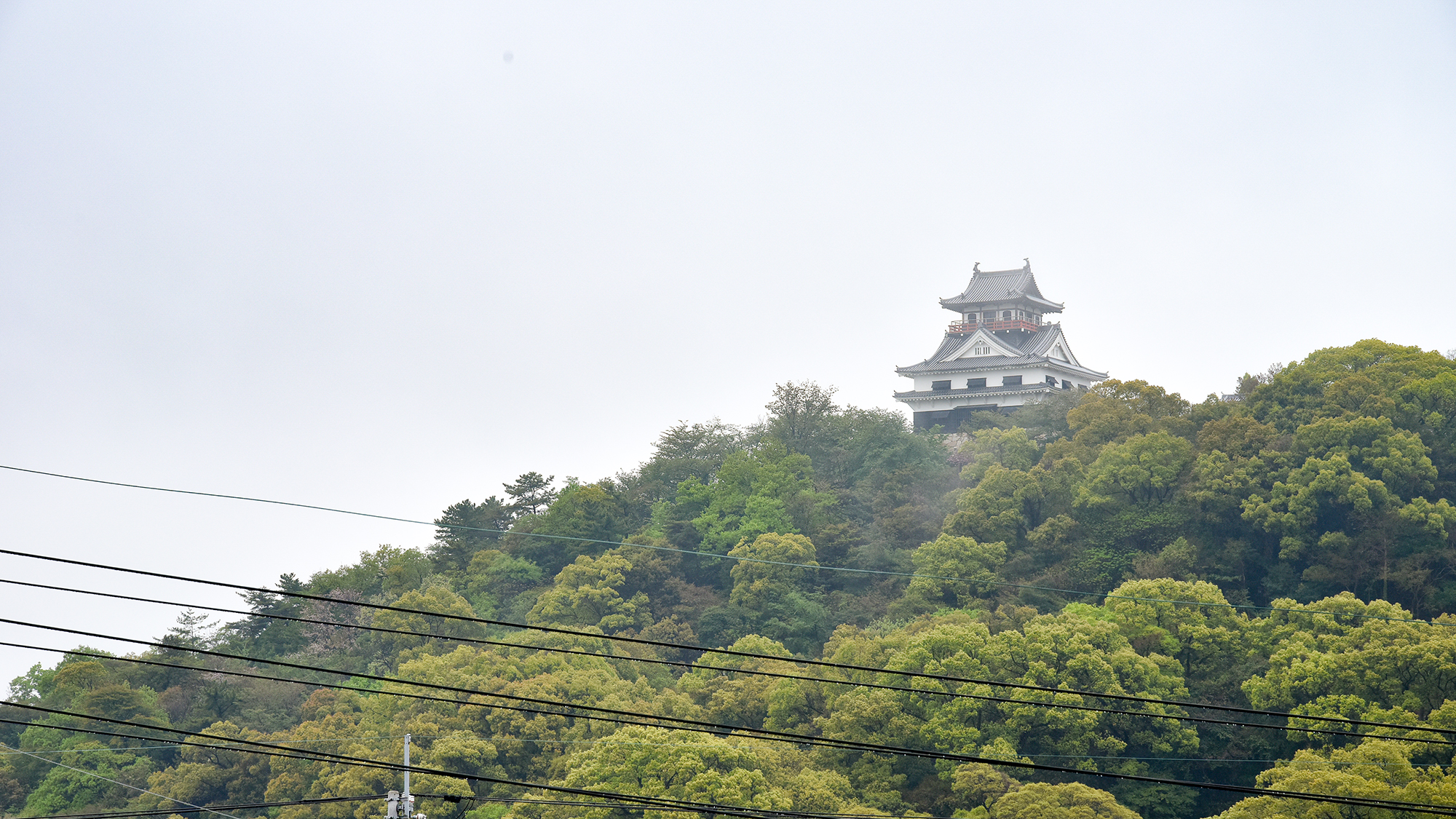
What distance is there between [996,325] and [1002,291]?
1.39 meters

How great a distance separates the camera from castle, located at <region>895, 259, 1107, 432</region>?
50.4m

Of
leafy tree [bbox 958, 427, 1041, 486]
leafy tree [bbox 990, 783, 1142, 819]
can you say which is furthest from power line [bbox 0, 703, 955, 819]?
leafy tree [bbox 958, 427, 1041, 486]

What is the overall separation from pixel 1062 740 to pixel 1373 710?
5.21 meters

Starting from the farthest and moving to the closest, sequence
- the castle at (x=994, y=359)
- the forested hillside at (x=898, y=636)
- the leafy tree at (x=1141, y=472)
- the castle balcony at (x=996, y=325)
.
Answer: the castle balcony at (x=996, y=325)
the castle at (x=994, y=359)
the leafy tree at (x=1141, y=472)
the forested hillside at (x=898, y=636)

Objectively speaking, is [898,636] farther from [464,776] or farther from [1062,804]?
[464,776]

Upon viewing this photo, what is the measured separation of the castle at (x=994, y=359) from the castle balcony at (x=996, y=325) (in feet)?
0.09

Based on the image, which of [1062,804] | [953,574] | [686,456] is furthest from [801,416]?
[1062,804]

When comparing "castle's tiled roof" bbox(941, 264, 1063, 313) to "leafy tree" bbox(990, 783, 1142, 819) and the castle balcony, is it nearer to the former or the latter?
the castle balcony

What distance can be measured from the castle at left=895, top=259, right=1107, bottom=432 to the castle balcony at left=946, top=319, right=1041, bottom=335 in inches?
1.1

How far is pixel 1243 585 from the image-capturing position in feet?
104

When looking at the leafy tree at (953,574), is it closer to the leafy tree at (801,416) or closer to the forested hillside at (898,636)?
the forested hillside at (898,636)

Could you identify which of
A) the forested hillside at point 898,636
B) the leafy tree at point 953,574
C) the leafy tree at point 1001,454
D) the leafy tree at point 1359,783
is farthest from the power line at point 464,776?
the leafy tree at point 1001,454

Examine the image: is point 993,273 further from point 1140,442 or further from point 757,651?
point 757,651

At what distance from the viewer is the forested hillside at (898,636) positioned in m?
23.7
